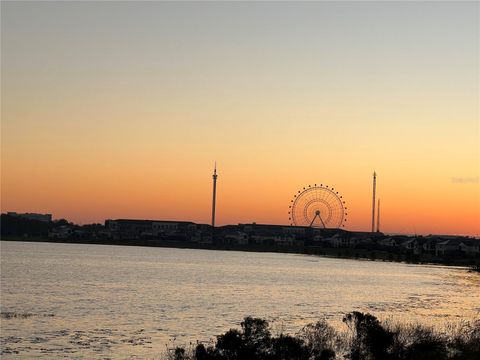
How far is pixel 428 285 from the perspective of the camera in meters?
98.9

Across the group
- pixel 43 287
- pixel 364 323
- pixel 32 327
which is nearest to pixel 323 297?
pixel 43 287

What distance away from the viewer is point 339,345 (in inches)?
1430

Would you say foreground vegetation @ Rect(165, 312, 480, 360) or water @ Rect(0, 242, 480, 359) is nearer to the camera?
foreground vegetation @ Rect(165, 312, 480, 360)

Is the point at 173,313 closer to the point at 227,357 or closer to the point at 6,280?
the point at 227,357

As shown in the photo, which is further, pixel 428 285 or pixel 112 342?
pixel 428 285

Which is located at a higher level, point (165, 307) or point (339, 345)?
point (339, 345)

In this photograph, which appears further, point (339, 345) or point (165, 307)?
point (165, 307)

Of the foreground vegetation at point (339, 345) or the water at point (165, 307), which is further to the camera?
the water at point (165, 307)

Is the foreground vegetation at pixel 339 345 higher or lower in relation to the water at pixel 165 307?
higher

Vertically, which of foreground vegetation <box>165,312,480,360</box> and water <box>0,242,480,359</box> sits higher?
foreground vegetation <box>165,312,480,360</box>

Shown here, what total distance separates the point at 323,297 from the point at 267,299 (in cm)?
744

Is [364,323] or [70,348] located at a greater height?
[364,323]

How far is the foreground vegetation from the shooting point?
3034 centimetres

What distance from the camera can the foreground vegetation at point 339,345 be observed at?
30.3 meters
